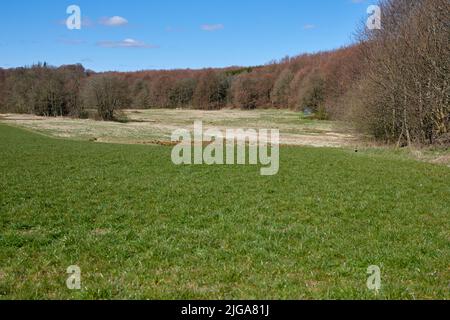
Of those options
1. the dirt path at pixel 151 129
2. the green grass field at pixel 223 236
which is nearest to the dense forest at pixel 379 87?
the dirt path at pixel 151 129

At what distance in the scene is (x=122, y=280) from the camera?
7.17m

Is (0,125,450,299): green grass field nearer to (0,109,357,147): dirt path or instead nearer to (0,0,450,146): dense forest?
(0,0,450,146): dense forest

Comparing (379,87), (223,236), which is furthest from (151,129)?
(223,236)

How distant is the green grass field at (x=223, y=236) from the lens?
7.00m

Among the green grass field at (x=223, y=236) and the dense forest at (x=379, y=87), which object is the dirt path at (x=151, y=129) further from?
the green grass field at (x=223, y=236)

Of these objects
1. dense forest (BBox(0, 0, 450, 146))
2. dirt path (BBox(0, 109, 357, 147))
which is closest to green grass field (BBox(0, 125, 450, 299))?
dense forest (BBox(0, 0, 450, 146))

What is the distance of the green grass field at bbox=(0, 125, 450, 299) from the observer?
23.0ft

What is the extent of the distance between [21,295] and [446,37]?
102 feet

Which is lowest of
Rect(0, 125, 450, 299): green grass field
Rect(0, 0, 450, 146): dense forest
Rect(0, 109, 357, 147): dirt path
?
Rect(0, 125, 450, 299): green grass field

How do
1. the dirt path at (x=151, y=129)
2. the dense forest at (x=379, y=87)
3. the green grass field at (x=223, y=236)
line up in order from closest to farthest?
the green grass field at (x=223, y=236), the dense forest at (x=379, y=87), the dirt path at (x=151, y=129)

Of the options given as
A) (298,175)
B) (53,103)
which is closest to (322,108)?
(53,103)

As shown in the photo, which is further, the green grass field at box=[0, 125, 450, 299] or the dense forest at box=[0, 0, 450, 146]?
the dense forest at box=[0, 0, 450, 146]

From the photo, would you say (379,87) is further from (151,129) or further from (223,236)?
(151,129)
